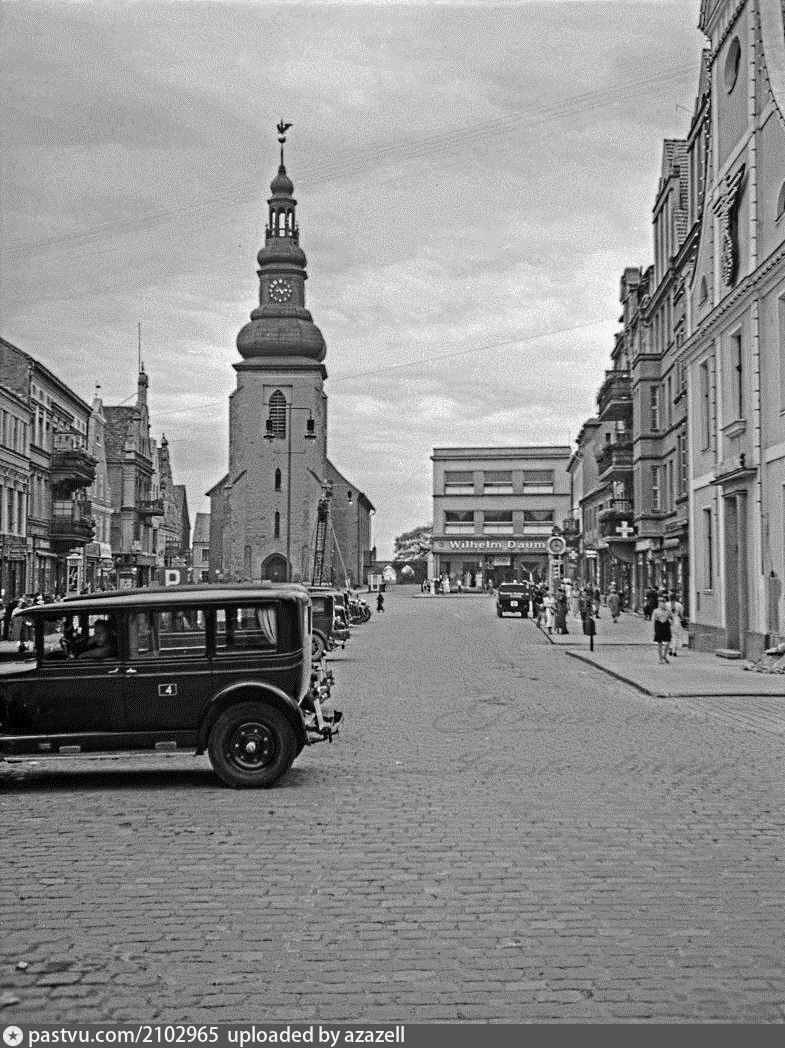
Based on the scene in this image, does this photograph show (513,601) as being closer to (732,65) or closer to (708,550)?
(708,550)

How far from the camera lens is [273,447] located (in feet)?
314

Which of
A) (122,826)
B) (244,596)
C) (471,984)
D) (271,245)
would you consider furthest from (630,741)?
(271,245)

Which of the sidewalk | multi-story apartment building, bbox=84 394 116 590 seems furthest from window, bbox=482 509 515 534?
the sidewalk

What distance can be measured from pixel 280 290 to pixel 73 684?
298 ft

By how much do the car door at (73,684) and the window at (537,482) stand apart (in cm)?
12309

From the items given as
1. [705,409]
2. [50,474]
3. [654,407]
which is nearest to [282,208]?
[50,474]

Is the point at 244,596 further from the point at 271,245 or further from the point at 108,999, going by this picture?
the point at 271,245

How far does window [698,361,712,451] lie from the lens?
29.7 m

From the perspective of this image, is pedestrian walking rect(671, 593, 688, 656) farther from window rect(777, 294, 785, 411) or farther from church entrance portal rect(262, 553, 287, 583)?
church entrance portal rect(262, 553, 287, 583)

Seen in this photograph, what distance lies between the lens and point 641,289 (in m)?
→ 54.9

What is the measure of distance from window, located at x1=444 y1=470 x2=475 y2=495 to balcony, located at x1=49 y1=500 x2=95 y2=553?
7708 centimetres

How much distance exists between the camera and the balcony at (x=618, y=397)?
52856 millimetres

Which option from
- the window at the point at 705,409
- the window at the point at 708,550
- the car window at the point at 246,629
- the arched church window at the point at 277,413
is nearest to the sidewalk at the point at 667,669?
the window at the point at 708,550

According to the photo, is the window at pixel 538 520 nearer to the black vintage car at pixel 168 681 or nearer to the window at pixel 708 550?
the window at pixel 708 550
